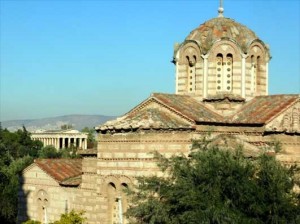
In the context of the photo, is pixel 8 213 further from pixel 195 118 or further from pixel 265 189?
pixel 265 189

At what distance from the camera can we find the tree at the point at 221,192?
17.9m

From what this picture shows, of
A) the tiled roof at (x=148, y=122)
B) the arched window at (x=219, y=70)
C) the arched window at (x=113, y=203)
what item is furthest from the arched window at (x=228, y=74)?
the arched window at (x=113, y=203)

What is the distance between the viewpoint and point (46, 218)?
29016 mm

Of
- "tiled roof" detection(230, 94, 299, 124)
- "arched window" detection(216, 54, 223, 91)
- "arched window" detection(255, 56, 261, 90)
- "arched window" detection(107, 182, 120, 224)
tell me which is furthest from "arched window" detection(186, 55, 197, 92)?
"arched window" detection(107, 182, 120, 224)

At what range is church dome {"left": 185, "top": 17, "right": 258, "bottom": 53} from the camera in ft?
83.8

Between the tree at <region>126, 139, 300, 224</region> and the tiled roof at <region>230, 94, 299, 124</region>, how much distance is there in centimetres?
393

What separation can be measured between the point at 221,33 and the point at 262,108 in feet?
12.0

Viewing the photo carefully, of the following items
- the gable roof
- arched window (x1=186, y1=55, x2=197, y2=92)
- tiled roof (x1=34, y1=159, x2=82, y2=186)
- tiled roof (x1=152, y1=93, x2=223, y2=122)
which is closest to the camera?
the gable roof

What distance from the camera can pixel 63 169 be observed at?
29969mm

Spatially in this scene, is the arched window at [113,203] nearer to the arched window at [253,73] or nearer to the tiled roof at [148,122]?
the tiled roof at [148,122]

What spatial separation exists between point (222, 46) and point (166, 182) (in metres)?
7.69

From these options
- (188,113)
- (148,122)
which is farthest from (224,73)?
(148,122)

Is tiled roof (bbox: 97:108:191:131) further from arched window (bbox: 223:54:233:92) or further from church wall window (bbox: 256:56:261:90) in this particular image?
church wall window (bbox: 256:56:261:90)

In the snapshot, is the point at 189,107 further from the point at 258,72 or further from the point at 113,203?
the point at 113,203
